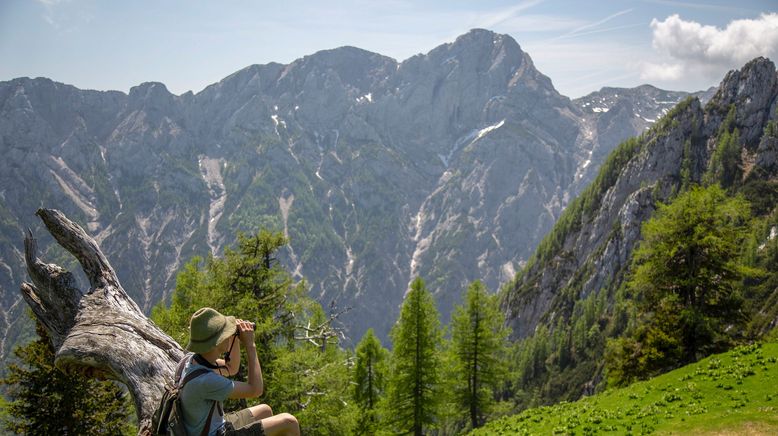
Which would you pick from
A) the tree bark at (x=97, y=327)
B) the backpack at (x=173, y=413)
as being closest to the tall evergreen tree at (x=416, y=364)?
the tree bark at (x=97, y=327)

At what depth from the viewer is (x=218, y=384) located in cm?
676

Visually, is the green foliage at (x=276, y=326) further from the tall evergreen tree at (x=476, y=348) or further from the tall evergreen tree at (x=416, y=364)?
the tall evergreen tree at (x=476, y=348)

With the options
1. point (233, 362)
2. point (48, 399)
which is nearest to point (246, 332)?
point (233, 362)

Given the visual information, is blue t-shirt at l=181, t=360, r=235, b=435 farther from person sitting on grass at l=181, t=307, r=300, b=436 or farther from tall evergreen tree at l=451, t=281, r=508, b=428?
tall evergreen tree at l=451, t=281, r=508, b=428

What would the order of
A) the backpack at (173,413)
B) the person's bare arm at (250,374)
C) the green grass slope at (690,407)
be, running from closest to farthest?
the backpack at (173,413), the person's bare arm at (250,374), the green grass slope at (690,407)

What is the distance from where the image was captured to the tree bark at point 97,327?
25.9ft

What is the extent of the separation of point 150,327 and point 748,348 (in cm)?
2826

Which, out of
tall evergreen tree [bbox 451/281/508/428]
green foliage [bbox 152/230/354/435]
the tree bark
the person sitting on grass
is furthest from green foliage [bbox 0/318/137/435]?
tall evergreen tree [bbox 451/281/508/428]

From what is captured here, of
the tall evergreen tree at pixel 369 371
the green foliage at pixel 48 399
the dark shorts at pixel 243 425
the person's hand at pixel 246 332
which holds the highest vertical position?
the person's hand at pixel 246 332

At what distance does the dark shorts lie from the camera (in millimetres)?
7098

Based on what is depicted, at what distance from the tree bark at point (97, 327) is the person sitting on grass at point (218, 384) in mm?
1099

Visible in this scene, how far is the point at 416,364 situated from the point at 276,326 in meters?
21.2

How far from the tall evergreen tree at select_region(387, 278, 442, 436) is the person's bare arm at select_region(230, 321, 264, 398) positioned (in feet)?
102

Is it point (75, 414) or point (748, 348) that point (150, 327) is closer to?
point (75, 414)
